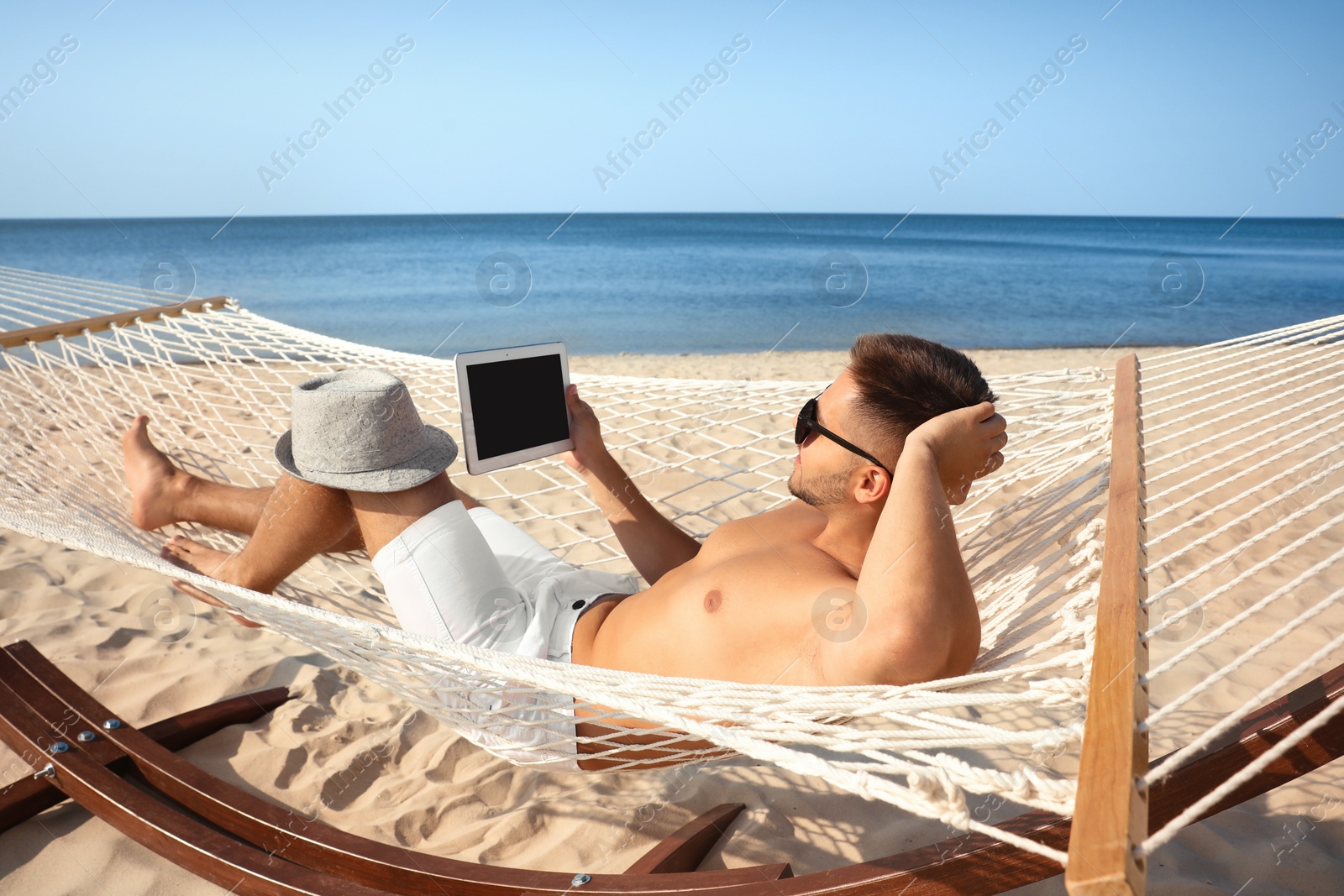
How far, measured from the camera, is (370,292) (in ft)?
43.7

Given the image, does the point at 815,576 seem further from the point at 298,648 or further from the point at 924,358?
the point at 298,648

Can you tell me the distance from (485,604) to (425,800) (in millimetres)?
416

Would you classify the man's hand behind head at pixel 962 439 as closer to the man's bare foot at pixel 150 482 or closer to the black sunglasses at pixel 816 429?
the black sunglasses at pixel 816 429

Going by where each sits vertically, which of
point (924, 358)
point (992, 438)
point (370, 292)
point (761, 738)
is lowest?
point (761, 738)

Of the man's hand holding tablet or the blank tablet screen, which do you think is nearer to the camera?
the blank tablet screen

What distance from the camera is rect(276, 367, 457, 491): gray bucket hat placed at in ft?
4.20

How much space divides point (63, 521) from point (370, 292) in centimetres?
1268

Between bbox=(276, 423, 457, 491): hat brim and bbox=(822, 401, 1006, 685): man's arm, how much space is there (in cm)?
72

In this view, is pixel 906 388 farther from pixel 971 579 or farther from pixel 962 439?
pixel 971 579

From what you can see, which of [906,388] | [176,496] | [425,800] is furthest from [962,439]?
[176,496]

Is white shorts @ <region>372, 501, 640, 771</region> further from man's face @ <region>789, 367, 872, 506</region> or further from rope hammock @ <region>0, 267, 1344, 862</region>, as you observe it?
man's face @ <region>789, 367, 872, 506</region>

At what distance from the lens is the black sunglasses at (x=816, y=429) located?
1126 millimetres

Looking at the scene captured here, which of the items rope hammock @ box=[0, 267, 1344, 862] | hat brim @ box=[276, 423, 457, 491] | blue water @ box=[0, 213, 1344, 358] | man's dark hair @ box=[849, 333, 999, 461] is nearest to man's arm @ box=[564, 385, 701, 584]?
rope hammock @ box=[0, 267, 1344, 862]

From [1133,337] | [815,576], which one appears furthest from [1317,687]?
[1133,337]
